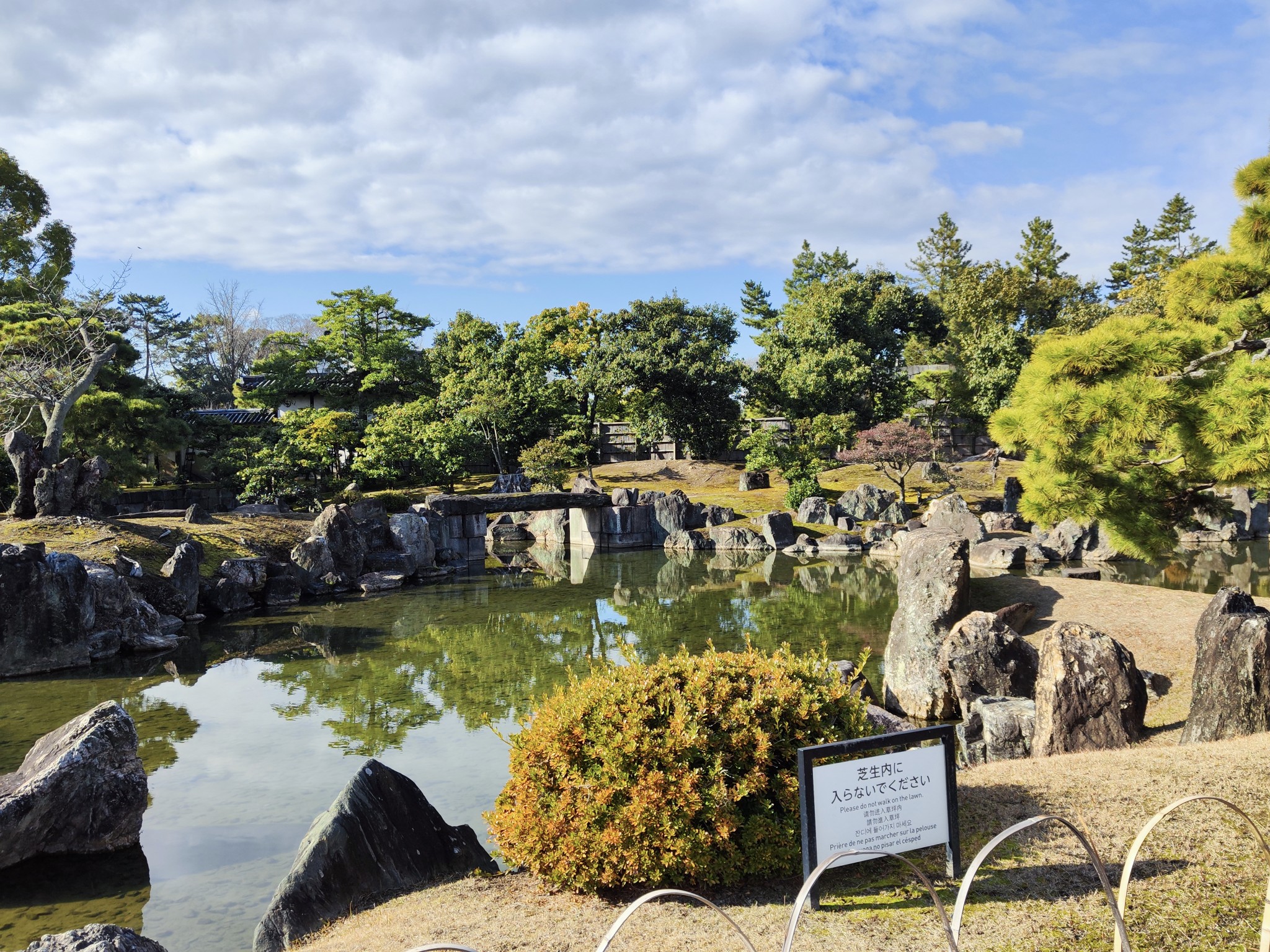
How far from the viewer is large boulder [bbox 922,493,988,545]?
28.8 m

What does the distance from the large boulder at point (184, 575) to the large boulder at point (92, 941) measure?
1772 cm

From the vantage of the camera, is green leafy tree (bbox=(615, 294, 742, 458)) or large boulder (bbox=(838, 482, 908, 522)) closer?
large boulder (bbox=(838, 482, 908, 522))

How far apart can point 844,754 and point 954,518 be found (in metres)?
27.0

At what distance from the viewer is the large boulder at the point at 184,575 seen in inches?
820

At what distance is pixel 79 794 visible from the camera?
28.6 feet

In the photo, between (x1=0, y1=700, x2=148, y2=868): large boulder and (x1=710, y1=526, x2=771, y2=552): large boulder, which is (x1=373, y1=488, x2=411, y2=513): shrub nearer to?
(x1=710, y1=526, x2=771, y2=552): large boulder

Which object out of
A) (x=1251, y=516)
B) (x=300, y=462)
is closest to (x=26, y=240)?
(x=300, y=462)

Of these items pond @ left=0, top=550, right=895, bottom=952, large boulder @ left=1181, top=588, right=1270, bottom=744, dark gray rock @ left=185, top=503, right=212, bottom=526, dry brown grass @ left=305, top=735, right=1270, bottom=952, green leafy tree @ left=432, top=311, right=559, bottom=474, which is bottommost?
pond @ left=0, top=550, right=895, bottom=952

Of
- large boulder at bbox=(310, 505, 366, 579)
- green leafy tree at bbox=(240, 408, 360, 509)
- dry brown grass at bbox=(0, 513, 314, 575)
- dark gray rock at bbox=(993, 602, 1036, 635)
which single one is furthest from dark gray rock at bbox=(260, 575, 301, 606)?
dark gray rock at bbox=(993, 602, 1036, 635)

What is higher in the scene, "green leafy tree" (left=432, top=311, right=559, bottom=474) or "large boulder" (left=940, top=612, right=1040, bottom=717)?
"green leafy tree" (left=432, top=311, right=559, bottom=474)

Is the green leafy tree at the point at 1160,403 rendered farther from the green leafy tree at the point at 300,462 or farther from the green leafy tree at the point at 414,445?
the green leafy tree at the point at 414,445

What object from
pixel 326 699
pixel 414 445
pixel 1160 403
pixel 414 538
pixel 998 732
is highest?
pixel 414 445

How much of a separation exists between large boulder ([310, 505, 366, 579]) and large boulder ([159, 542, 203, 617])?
15.2 ft

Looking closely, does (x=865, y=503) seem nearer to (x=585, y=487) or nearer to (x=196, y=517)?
(x=585, y=487)
